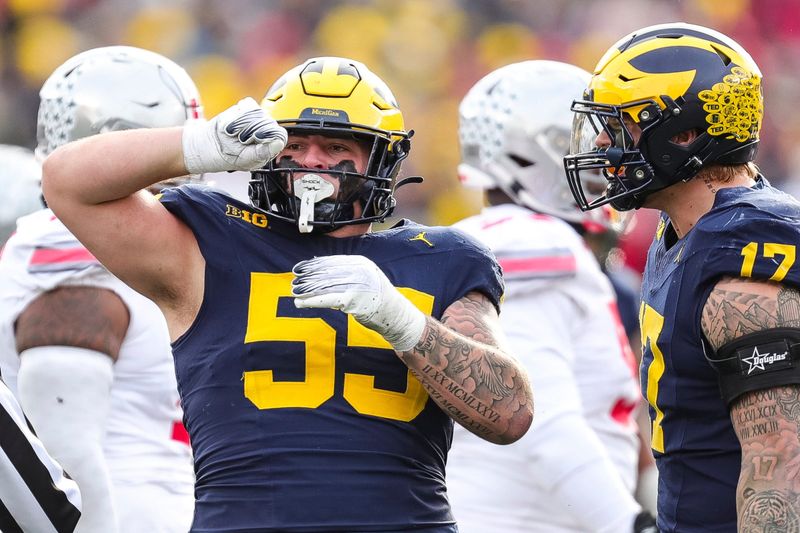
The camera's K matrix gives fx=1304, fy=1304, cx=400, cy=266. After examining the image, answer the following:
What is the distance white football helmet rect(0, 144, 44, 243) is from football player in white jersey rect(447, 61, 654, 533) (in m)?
1.97

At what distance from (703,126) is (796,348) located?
0.62 meters

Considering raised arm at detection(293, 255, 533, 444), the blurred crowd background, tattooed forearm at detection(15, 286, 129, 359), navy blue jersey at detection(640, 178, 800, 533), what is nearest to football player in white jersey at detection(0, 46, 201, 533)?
tattooed forearm at detection(15, 286, 129, 359)

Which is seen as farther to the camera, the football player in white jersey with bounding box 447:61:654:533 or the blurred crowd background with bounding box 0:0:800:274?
the blurred crowd background with bounding box 0:0:800:274

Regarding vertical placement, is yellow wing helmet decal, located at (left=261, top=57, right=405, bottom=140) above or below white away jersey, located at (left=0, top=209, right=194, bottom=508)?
above

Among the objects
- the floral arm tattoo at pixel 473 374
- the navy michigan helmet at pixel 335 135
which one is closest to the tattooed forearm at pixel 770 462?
the floral arm tattoo at pixel 473 374

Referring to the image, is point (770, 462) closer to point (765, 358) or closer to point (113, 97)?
point (765, 358)

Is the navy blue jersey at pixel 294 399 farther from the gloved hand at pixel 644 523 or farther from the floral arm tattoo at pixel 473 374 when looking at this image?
the gloved hand at pixel 644 523

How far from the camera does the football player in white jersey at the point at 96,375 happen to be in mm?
3762

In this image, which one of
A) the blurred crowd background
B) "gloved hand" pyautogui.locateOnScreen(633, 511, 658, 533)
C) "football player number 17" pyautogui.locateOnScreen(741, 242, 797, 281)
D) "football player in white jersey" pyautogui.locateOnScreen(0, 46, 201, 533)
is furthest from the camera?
the blurred crowd background

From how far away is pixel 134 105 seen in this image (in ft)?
14.1

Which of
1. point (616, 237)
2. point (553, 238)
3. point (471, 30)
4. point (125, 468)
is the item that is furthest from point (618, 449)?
point (471, 30)

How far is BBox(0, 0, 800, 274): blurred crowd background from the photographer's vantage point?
9.95 meters

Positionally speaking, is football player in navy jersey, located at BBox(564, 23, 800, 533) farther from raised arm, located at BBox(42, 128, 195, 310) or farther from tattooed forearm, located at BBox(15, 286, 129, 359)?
tattooed forearm, located at BBox(15, 286, 129, 359)

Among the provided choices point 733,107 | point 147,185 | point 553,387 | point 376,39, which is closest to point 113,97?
point 147,185
